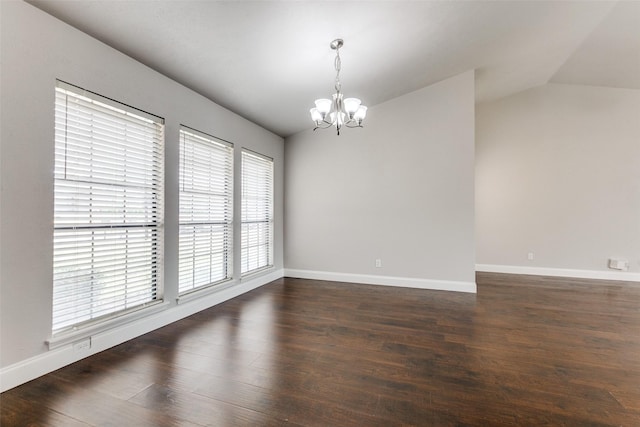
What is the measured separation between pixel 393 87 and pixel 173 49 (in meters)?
3.11

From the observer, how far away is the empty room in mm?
1886

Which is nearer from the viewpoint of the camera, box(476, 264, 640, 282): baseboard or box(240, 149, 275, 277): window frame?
box(240, 149, 275, 277): window frame

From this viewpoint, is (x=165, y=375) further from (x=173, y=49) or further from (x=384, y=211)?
(x=384, y=211)

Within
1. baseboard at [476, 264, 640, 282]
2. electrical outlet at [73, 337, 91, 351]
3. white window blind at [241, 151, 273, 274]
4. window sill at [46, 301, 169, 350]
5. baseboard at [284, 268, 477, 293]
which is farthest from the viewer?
baseboard at [476, 264, 640, 282]

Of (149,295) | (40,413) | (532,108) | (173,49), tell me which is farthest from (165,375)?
(532,108)

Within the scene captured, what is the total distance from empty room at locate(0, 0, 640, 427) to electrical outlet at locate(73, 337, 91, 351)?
1.5 inches

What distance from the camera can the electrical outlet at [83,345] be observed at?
7.35 ft

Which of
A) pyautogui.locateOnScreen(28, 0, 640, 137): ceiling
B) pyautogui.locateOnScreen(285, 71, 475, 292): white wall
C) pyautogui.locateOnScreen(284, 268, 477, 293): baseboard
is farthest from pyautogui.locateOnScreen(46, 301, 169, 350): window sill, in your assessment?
pyautogui.locateOnScreen(285, 71, 475, 292): white wall

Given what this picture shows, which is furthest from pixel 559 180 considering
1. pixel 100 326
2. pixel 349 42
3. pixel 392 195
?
pixel 100 326

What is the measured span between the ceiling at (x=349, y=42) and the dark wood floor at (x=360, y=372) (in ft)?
9.31

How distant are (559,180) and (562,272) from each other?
5.95 ft

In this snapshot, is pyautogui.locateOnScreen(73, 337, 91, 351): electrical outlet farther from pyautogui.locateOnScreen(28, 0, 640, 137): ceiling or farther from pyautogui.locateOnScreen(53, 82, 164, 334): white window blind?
pyautogui.locateOnScreen(28, 0, 640, 137): ceiling

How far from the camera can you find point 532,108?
5.46 m

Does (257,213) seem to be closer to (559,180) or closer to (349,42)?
(349,42)
